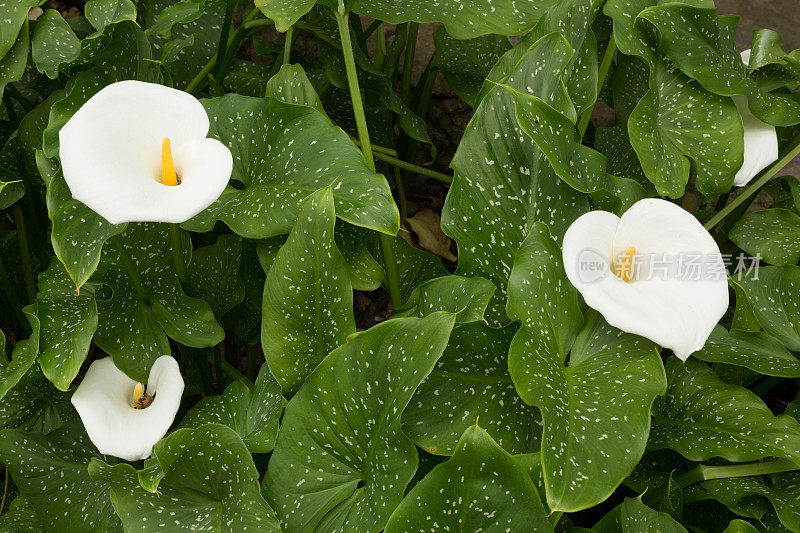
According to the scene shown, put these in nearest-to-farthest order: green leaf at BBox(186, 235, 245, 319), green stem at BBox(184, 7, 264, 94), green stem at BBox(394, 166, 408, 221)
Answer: green leaf at BBox(186, 235, 245, 319) → green stem at BBox(184, 7, 264, 94) → green stem at BBox(394, 166, 408, 221)

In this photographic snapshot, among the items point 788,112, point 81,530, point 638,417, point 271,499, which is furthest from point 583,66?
point 81,530

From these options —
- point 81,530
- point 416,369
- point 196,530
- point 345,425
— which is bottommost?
point 81,530

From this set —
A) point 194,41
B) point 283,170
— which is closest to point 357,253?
point 283,170

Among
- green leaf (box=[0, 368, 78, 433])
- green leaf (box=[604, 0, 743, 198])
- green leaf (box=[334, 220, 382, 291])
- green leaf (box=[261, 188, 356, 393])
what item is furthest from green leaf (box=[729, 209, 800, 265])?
green leaf (box=[0, 368, 78, 433])

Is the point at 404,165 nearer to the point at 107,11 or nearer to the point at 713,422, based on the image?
the point at 107,11

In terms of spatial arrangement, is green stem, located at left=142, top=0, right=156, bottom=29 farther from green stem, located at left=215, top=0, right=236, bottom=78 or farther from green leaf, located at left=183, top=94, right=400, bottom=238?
green leaf, located at left=183, top=94, right=400, bottom=238

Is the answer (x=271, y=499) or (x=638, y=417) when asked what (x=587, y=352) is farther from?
(x=271, y=499)
